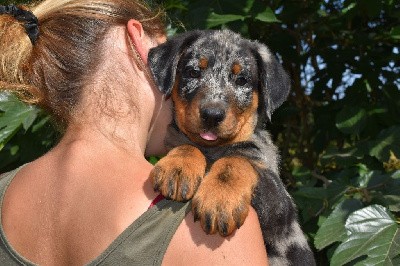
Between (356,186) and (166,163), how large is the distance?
4.08 feet

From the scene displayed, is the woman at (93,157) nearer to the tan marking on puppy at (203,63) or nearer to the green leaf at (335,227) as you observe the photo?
the tan marking on puppy at (203,63)

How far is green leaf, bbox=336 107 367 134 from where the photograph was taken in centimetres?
412

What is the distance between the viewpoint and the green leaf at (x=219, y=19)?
3.51 metres

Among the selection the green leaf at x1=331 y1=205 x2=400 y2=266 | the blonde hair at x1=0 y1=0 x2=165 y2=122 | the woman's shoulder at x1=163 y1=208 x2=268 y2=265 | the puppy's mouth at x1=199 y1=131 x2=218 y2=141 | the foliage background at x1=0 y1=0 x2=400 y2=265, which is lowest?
the foliage background at x1=0 y1=0 x2=400 y2=265

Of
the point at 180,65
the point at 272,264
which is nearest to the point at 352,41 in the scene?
the point at 180,65

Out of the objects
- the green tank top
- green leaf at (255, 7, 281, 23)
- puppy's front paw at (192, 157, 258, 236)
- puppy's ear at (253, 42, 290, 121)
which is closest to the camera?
the green tank top

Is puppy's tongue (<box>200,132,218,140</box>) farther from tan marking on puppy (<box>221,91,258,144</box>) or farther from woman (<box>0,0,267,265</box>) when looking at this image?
woman (<box>0,0,267,265</box>)

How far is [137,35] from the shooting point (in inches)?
102

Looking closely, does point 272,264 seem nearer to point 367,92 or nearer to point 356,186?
point 356,186

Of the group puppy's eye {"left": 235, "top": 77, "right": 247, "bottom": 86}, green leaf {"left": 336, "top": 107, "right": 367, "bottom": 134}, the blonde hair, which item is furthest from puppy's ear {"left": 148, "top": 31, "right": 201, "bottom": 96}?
green leaf {"left": 336, "top": 107, "right": 367, "bottom": 134}

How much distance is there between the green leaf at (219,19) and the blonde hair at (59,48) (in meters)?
0.83

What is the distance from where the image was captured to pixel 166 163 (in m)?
2.54

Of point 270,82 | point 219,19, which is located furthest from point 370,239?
point 219,19

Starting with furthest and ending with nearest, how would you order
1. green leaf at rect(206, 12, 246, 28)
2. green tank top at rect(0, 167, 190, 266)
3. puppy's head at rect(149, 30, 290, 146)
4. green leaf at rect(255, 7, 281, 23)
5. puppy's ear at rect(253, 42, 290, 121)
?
1. green leaf at rect(255, 7, 281, 23)
2. green leaf at rect(206, 12, 246, 28)
3. puppy's ear at rect(253, 42, 290, 121)
4. puppy's head at rect(149, 30, 290, 146)
5. green tank top at rect(0, 167, 190, 266)
